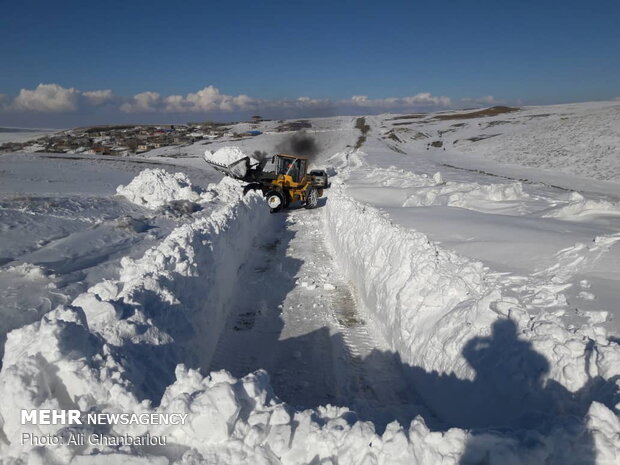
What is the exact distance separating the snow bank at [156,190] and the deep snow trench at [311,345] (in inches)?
329

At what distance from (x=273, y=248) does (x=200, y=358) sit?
6.81 metres

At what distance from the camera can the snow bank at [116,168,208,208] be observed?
1710 cm

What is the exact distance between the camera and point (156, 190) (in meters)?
17.5

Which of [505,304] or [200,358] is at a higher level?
[505,304]

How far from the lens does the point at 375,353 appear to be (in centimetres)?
651

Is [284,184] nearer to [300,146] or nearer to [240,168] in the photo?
[240,168]

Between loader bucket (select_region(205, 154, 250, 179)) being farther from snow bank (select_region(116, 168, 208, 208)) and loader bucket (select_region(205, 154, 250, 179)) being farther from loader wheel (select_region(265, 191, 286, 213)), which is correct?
loader wheel (select_region(265, 191, 286, 213))

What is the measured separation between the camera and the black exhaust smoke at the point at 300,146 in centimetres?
4488

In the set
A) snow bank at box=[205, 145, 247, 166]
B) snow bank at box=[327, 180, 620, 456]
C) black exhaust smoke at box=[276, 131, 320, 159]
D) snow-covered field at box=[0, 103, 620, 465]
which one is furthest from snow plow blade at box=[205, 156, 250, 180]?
black exhaust smoke at box=[276, 131, 320, 159]

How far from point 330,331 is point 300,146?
43466 mm

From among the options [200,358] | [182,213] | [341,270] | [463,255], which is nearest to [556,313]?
[463,255]

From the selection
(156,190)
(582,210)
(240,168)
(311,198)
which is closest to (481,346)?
(582,210)

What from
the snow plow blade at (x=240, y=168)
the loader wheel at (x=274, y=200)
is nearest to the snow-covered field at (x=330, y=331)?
the loader wheel at (x=274, y=200)

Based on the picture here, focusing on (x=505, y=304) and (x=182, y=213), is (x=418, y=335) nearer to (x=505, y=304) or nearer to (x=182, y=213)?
(x=505, y=304)
